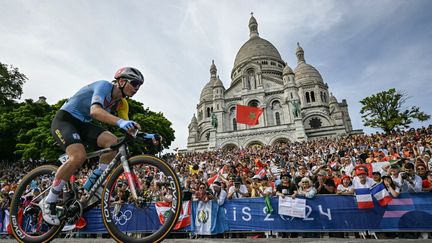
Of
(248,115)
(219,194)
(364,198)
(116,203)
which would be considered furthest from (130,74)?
(248,115)

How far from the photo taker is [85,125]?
363 cm

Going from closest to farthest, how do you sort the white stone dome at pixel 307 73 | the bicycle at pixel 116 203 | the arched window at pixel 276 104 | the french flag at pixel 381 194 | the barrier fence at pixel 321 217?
the bicycle at pixel 116 203
the barrier fence at pixel 321 217
the french flag at pixel 381 194
the arched window at pixel 276 104
the white stone dome at pixel 307 73

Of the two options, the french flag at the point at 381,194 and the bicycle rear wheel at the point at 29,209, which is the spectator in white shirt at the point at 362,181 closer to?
the french flag at the point at 381,194

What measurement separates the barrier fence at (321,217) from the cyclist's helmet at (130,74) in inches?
207

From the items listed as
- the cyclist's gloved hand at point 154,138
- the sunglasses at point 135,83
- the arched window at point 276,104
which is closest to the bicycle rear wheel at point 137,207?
the cyclist's gloved hand at point 154,138

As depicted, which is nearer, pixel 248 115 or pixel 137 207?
pixel 137 207

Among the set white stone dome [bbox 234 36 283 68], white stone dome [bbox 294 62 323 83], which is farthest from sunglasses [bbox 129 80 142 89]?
white stone dome [bbox 234 36 283 68]

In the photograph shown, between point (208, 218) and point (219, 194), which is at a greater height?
point (219, 194)

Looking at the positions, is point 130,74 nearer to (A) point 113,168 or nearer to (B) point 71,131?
(B) point 71,131

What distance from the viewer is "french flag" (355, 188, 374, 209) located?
20.6 ft

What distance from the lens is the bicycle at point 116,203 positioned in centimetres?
290

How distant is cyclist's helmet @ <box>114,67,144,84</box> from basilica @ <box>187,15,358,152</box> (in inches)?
1666

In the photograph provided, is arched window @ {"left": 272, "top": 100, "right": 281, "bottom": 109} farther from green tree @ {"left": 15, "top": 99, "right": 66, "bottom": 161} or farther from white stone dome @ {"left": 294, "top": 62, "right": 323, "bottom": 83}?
green tree @ {"left": 15, "top": 99, "right": 66, "bottom": 161}

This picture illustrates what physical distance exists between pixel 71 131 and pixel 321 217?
6051mm
